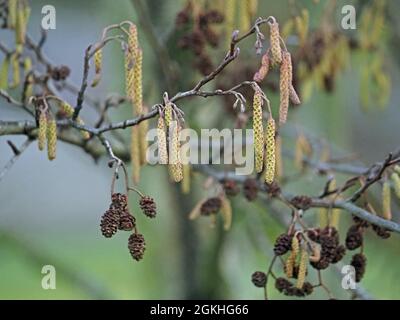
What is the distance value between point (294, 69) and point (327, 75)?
0.12m

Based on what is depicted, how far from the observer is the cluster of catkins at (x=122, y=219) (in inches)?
58.7

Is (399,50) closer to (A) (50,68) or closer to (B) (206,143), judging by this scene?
(B) (206,143)

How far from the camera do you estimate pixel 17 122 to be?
1878 mm

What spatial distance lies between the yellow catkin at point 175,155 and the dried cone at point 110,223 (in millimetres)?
136

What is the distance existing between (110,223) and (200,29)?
86cm

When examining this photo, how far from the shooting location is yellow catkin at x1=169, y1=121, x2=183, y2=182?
1.41 m

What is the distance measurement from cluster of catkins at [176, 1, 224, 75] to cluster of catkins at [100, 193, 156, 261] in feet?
2.56

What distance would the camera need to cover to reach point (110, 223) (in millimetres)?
1493

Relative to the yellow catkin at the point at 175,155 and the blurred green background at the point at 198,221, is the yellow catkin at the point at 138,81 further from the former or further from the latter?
the blurred green background at the point at 198,221

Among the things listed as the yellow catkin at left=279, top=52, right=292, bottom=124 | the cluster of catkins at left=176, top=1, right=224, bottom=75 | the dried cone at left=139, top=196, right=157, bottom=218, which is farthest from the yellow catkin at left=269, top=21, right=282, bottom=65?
the cluster of catkins at left=176, top=1, right=224, bottom=75

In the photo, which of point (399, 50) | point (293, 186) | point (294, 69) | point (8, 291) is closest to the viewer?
point (294, 69)

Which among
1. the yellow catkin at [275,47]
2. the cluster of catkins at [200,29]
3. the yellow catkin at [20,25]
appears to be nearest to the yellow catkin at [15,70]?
the yellow catkin at [20,25]

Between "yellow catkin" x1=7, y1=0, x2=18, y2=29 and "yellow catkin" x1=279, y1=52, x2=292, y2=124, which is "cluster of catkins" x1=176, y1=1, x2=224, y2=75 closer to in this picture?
"yellow catkin" x1=7, y1=0, x2=18, y2=29
